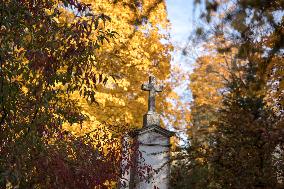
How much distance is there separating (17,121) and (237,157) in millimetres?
4257

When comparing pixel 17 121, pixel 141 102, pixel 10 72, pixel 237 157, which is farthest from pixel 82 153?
pixel 141 102

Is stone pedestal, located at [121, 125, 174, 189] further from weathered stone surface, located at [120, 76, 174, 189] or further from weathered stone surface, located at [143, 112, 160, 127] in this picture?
weathered stone surface, located at [143, 112, 160, 127]

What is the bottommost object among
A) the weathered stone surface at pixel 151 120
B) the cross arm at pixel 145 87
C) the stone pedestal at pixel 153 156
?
the stone pedestal at pixel 153 156

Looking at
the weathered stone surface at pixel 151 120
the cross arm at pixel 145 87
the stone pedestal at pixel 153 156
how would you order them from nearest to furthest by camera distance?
the stone pedestal at pixel 153 156, the weathered stone surface at pixel 151 120, the cross arm at pixel 145 87

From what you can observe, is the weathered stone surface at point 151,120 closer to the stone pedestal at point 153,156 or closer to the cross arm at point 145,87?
the stone pedestal at point 153,156

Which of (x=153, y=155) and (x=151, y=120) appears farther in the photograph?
(x=151, y=120)

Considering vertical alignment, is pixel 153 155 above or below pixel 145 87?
below

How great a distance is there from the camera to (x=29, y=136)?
16.5 feet

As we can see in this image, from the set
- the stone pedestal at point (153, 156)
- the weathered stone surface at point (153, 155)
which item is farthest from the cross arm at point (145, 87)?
the stone pedestal at point (153, 156)

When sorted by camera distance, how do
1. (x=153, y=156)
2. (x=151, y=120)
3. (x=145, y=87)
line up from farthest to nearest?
(x=145, y=87)
(x=151, y=120)
(x=153, y=156)

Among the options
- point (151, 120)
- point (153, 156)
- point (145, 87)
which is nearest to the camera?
point (153, 156)

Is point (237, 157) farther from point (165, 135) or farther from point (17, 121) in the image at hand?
point (17, 121)

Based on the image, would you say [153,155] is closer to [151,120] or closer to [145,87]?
[151,120]

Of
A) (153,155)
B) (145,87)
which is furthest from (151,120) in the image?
(145,87)
